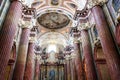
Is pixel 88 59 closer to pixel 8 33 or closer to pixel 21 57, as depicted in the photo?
pixel 21 57

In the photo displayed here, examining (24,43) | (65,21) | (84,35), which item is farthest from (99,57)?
(65,21)

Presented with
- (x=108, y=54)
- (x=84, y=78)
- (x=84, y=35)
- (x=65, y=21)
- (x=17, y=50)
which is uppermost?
(x=65, y=21)

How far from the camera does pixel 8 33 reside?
23.5 ft

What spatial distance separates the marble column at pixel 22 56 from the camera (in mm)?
8984

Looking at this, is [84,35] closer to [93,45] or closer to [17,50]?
[93,45]

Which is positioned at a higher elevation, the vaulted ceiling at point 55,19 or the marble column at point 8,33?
the vaulted ceiling at point 55,19

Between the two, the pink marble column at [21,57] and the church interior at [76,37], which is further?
the pink marble column at [21,57]

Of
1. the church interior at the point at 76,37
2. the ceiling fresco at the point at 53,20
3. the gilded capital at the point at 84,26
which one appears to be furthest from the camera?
the ceiling fresco at the point at 53,20

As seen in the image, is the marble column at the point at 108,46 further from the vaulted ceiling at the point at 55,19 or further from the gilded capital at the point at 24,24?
the gilded capital at the point at 24,24

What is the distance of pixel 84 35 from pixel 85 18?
175cm

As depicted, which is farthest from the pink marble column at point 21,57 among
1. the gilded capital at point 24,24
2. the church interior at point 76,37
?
the gilded capital at point 24,24

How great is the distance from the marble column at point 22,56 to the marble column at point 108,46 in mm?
5156

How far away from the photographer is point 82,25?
12.3 m

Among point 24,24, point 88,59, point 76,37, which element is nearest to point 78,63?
point 88,59
